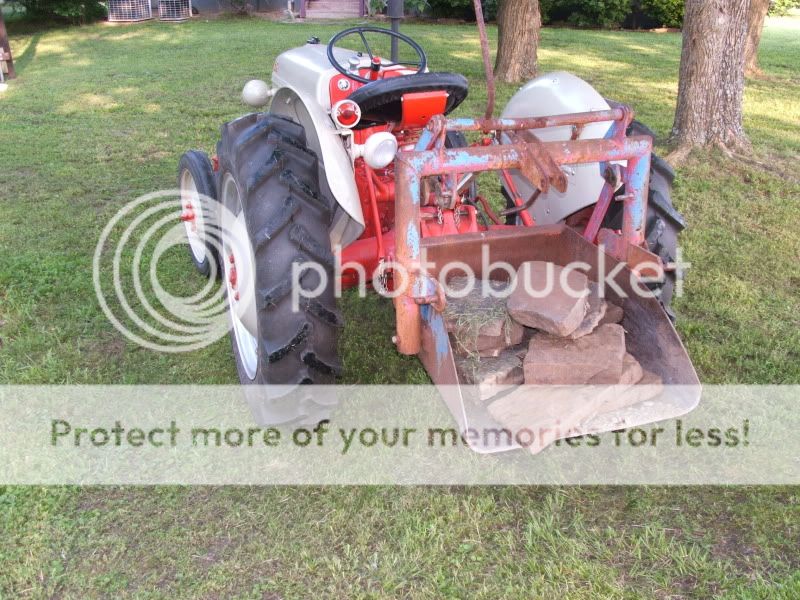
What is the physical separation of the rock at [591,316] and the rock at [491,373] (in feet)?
0.80

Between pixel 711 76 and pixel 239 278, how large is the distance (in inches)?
201

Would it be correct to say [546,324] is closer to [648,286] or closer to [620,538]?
[648,286]

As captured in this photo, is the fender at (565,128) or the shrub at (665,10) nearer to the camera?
the fender at (565,128)

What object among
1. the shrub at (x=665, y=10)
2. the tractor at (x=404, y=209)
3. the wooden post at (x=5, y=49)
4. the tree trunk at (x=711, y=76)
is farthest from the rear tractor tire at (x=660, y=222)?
the shrub at (x=665, y=10)

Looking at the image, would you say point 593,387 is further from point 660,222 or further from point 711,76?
point 711,76

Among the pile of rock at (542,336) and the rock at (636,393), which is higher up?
the pile of rock at (542,336)

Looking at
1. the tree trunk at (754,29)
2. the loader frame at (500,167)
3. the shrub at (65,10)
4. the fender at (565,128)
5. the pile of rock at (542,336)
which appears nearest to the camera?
the loader frame at (500,167)

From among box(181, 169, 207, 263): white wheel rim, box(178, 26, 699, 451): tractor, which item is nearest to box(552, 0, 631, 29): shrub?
box(178, 26, 699, 451): tractor

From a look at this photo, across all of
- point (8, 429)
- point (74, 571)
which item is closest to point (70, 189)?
point (8, 429)

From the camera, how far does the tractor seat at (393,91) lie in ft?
8.70

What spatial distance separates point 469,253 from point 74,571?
1.94 meters

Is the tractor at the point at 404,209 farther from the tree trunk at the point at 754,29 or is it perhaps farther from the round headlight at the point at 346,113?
the tree trunk at the point at 754,29

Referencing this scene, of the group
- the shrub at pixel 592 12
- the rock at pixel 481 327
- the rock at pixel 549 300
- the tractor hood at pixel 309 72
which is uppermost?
the shrub at pixel 592 12

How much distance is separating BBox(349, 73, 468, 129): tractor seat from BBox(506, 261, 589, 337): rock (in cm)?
81
